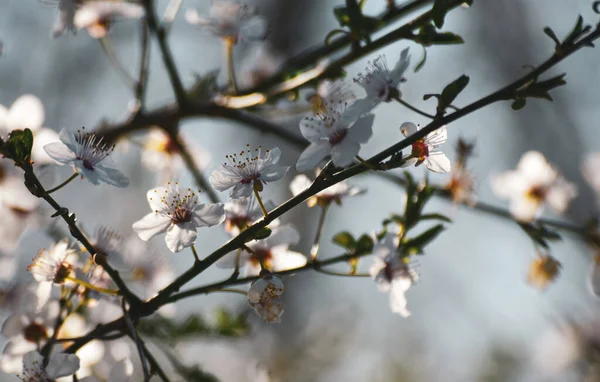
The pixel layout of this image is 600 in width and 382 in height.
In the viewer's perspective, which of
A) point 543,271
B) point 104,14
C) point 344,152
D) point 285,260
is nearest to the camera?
point 344,152

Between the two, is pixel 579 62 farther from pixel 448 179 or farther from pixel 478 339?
pixel 448 179

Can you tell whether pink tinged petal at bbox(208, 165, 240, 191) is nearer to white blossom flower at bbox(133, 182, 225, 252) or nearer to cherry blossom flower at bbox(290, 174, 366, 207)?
white blossom flower at bbox(133, 182, 225, 252)

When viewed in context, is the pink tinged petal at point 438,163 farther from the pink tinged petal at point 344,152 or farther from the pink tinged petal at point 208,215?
the pink tinged petal at point 208,215

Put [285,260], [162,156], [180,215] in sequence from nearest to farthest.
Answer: [180,215] → [285,260] → [162,156]

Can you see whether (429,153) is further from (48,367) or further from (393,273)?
(48,367)

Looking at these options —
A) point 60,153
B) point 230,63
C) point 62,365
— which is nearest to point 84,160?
point 60,153

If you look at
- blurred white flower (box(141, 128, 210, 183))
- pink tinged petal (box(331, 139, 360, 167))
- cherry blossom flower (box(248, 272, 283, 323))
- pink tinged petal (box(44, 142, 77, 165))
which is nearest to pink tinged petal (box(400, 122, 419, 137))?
pink tinged petal (box(331, 139, 360, 167))
